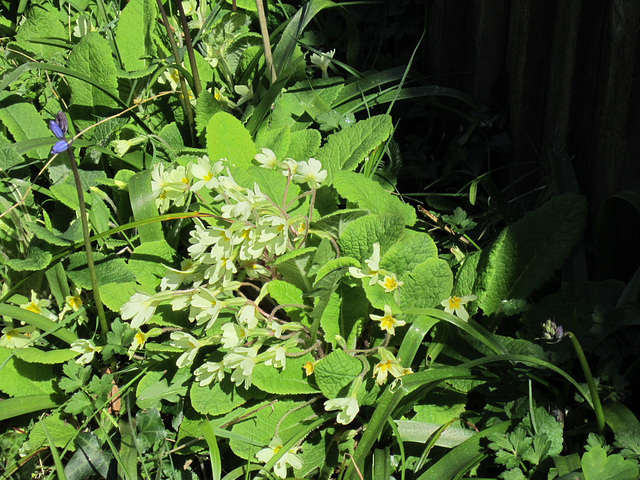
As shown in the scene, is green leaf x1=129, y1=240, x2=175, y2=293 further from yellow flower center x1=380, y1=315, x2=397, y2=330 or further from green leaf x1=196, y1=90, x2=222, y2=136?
yellow flower center x1=380, y1=315, x2=397, y2=330

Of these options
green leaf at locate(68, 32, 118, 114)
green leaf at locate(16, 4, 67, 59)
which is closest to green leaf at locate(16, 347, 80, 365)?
green leaf at locate(68, 32, 118, 114)

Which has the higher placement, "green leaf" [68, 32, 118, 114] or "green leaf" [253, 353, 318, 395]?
"green leaf" [68, 32, 118, 114]

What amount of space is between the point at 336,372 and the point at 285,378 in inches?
7.6

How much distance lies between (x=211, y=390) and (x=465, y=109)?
1.76m

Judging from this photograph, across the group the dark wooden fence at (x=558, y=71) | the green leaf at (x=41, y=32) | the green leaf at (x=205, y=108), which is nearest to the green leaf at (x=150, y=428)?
the green leaf at (x=205, y=108)

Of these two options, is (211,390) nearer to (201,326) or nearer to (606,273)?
(201,326)

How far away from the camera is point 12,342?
7.02 feet

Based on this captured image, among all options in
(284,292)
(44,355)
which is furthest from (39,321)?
(284,292)

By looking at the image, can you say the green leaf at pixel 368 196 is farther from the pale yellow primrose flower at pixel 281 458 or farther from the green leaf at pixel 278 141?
the pale yellow primrose flower at pixel 281 458

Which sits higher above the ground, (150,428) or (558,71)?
(558,71)

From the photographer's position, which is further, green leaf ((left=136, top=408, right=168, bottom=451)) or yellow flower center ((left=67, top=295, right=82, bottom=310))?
yellow flower center ((left=67, top=295, right=82, bottom=310))

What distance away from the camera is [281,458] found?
5.74 feet

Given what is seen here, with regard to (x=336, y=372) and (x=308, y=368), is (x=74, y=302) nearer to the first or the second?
(x=308, y=368)

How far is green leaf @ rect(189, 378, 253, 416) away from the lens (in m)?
1.90
